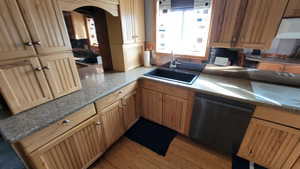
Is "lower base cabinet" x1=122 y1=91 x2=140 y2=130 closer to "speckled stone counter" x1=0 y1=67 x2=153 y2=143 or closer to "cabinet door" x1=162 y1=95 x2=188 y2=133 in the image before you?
"speckled stone counter" x1=0 y1=67 x2=153 y2=143

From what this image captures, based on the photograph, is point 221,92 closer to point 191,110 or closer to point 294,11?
point 191,110

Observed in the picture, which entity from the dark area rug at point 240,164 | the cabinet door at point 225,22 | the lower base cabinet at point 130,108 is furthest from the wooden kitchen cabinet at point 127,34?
the dark area rug at point 240,164

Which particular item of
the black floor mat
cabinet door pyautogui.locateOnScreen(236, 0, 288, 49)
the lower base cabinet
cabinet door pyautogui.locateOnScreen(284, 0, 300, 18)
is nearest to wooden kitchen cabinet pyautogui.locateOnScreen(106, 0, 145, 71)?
the lower base cabinet

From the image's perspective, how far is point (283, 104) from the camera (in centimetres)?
113

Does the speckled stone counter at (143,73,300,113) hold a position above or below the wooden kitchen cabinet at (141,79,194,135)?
above

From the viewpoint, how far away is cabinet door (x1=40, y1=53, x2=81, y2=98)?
115cm

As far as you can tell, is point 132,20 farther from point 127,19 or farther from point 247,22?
point 247,22

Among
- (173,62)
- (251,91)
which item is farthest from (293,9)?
(173,62)

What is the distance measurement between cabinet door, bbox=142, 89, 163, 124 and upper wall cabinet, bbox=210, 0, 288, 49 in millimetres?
1043

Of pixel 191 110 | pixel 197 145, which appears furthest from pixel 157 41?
pixel 197 145

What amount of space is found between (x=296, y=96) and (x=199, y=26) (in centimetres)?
135

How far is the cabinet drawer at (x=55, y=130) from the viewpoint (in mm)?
912

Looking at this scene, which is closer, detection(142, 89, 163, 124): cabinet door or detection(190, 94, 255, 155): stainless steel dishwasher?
Result: detection(190, 94, 255, 155): stainless steel dishwasher

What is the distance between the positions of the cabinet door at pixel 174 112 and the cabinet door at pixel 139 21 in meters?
1.10
